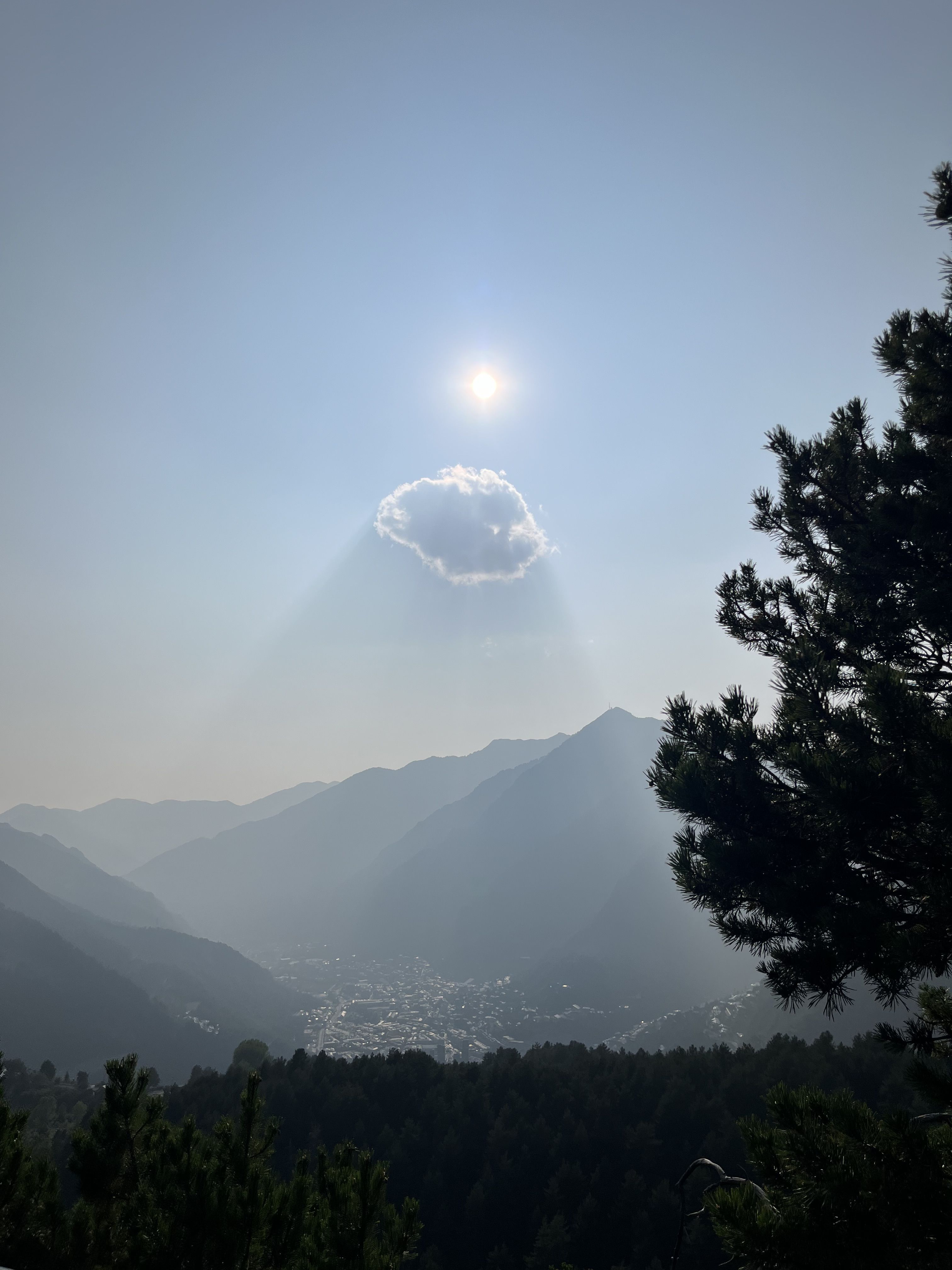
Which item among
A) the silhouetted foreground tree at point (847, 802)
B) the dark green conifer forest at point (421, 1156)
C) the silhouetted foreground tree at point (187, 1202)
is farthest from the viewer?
the dark green conifer forest at point (421, 1156)

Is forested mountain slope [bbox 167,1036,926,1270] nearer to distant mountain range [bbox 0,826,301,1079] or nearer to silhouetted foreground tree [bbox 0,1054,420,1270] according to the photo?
silhouetted foreground tree [bbox 0,1054,420,1270]

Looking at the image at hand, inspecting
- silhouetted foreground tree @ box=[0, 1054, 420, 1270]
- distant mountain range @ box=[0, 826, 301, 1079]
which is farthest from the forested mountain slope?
distant mountain range @ box=[0, 826, 301, 1079]

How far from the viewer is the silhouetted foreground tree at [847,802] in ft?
12.5

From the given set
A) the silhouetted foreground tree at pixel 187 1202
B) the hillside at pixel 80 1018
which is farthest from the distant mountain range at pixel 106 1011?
the silhouetted foreground tree at pixel 187 1202

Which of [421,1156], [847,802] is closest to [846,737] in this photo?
[847,802]

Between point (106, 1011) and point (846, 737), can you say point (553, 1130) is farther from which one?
point (106, 1011)

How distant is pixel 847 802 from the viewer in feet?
19.7

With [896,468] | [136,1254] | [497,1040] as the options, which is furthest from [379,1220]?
[497,1040]

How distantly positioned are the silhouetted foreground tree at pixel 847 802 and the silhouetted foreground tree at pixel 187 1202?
4.09 meters

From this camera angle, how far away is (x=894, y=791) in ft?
20.5

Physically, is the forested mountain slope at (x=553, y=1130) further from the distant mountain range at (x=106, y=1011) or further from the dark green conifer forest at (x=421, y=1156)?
the distant mountain range at (x=106, y=1011)

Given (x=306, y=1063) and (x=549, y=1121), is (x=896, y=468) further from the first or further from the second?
(x=306, y=1063)

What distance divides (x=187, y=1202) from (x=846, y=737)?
8856mm

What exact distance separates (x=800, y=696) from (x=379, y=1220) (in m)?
7.88
